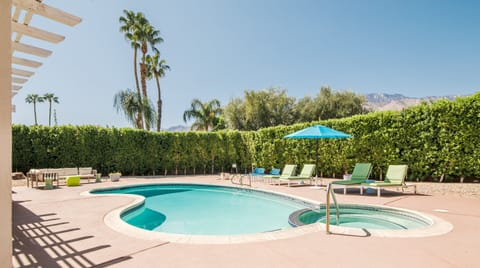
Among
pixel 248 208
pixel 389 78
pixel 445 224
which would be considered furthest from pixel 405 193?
pixel 389 78

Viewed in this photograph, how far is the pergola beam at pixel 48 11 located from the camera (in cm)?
283

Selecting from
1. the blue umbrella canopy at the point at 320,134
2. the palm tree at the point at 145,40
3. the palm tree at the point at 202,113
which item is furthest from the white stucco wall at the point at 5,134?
the palm tree at the point at 202,113

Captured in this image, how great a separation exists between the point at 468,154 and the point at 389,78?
90.5ft

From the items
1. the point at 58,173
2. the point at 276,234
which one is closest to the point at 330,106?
the point at 58,173

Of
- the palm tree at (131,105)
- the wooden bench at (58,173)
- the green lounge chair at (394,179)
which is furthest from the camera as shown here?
the palm tree at (131,105)

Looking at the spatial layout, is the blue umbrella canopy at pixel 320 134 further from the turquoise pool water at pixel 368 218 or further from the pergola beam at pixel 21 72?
the pergola beam at pixel 21 72

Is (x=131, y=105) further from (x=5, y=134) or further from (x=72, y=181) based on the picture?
(x=5, y=134)

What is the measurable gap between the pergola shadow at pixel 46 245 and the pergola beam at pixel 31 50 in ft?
9.47

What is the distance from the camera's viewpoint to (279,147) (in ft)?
59.3

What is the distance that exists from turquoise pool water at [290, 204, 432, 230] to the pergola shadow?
157 inches

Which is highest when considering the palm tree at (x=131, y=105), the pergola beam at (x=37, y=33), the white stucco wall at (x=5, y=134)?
the palm tree at (x=131, y=105)

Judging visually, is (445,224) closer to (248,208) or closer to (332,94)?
(248,208)

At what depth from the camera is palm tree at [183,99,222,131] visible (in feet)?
116

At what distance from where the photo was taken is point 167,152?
19.9 metres
